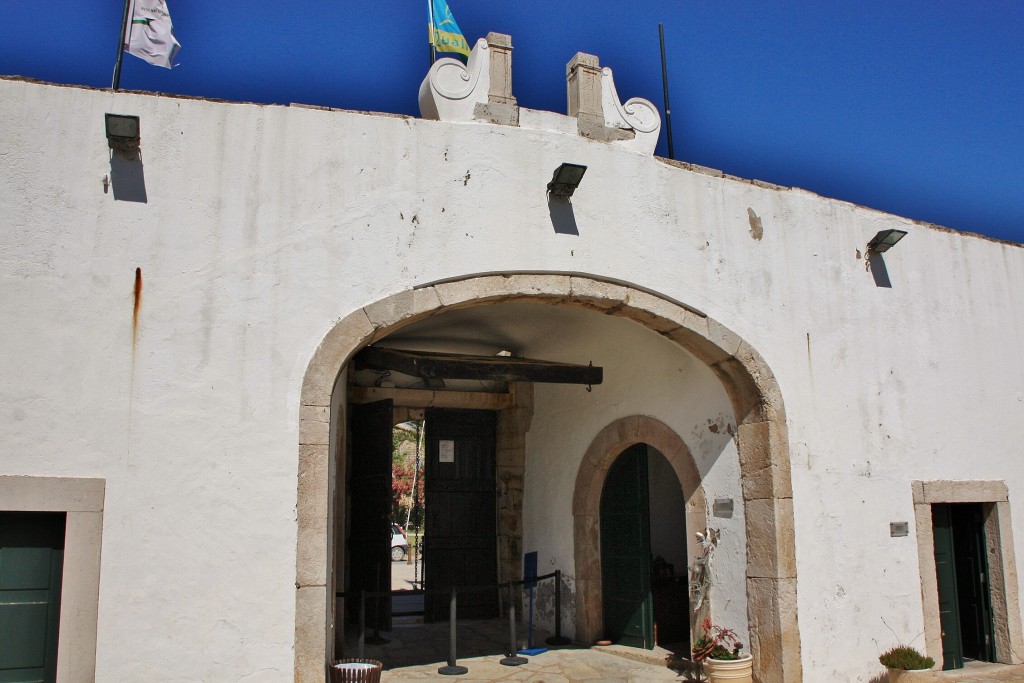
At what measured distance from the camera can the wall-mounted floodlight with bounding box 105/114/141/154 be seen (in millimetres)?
4633

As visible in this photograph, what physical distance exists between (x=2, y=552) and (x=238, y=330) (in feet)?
5.39

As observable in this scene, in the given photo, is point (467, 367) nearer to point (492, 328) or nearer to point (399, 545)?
point (492, 328)

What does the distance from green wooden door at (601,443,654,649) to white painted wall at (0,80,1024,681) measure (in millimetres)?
870

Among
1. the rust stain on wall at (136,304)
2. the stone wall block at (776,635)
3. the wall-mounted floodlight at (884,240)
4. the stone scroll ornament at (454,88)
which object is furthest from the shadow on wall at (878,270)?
the rust stain on wall at (136,304)

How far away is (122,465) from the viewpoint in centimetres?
454

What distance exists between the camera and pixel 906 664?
5.75 meters

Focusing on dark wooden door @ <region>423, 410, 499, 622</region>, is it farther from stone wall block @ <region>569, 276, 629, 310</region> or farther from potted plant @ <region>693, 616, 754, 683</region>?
stone wall block @ <region>569, 276, 629, 310</region>

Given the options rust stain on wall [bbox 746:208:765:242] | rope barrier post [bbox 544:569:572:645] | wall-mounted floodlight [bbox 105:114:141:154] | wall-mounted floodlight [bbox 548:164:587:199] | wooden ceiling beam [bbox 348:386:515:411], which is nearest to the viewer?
wall-mounted floodlight [bbox 105:114:141:154]

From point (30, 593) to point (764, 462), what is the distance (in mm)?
4495

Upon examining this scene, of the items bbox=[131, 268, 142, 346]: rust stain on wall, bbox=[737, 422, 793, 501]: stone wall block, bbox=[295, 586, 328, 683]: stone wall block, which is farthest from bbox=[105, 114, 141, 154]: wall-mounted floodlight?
bbox=[737, 422, 793, 501]: stone wall block

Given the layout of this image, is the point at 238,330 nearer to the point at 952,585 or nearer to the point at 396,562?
the point at 952,585

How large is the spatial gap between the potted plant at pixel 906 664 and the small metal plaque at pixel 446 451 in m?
4.39

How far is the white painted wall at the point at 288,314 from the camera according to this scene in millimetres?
4531

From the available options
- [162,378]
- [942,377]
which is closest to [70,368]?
[162,378]
